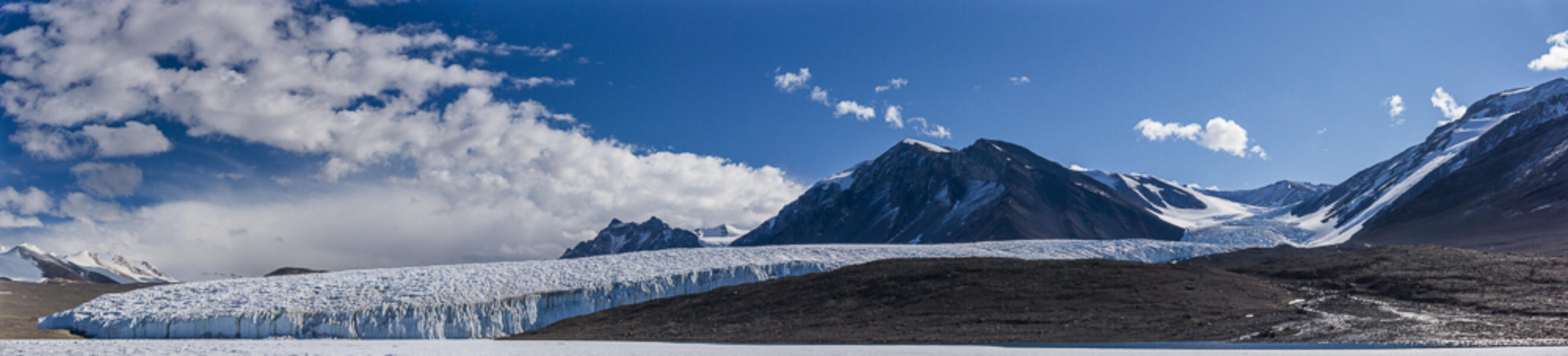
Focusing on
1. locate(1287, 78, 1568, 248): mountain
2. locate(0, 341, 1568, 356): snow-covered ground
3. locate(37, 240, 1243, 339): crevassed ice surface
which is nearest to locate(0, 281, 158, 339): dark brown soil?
locate(37, 240, 1243, 339): crevassed ice surface

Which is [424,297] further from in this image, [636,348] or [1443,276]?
[1443,276]

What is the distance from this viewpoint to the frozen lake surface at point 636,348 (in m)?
25.0

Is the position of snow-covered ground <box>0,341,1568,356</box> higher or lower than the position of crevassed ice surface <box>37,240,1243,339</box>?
lower

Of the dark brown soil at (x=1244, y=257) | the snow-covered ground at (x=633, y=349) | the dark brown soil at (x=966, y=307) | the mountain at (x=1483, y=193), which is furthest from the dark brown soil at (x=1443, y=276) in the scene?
the mountain at (x=1483, y=193)

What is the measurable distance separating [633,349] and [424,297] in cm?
2669

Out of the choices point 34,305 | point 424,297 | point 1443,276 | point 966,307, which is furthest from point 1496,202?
point 34,305

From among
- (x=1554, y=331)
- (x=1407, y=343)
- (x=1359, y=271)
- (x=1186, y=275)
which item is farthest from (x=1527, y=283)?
(x=1407, y=343)

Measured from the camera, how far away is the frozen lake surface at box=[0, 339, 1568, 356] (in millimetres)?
25031

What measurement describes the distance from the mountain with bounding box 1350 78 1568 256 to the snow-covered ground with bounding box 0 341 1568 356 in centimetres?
9916

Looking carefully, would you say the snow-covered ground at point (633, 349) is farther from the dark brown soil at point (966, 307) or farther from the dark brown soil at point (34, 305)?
the dark brown soil at point (34, 305)

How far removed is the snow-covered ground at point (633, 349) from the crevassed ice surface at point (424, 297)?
4400mm

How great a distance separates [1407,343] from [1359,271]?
27.8 meters

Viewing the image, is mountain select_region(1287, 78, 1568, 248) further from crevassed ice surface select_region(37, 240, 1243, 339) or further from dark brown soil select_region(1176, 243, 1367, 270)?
crevassed ice surface select_region(37, 240, 1243, 339)

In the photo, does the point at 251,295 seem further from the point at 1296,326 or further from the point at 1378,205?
the point at 1378,205
